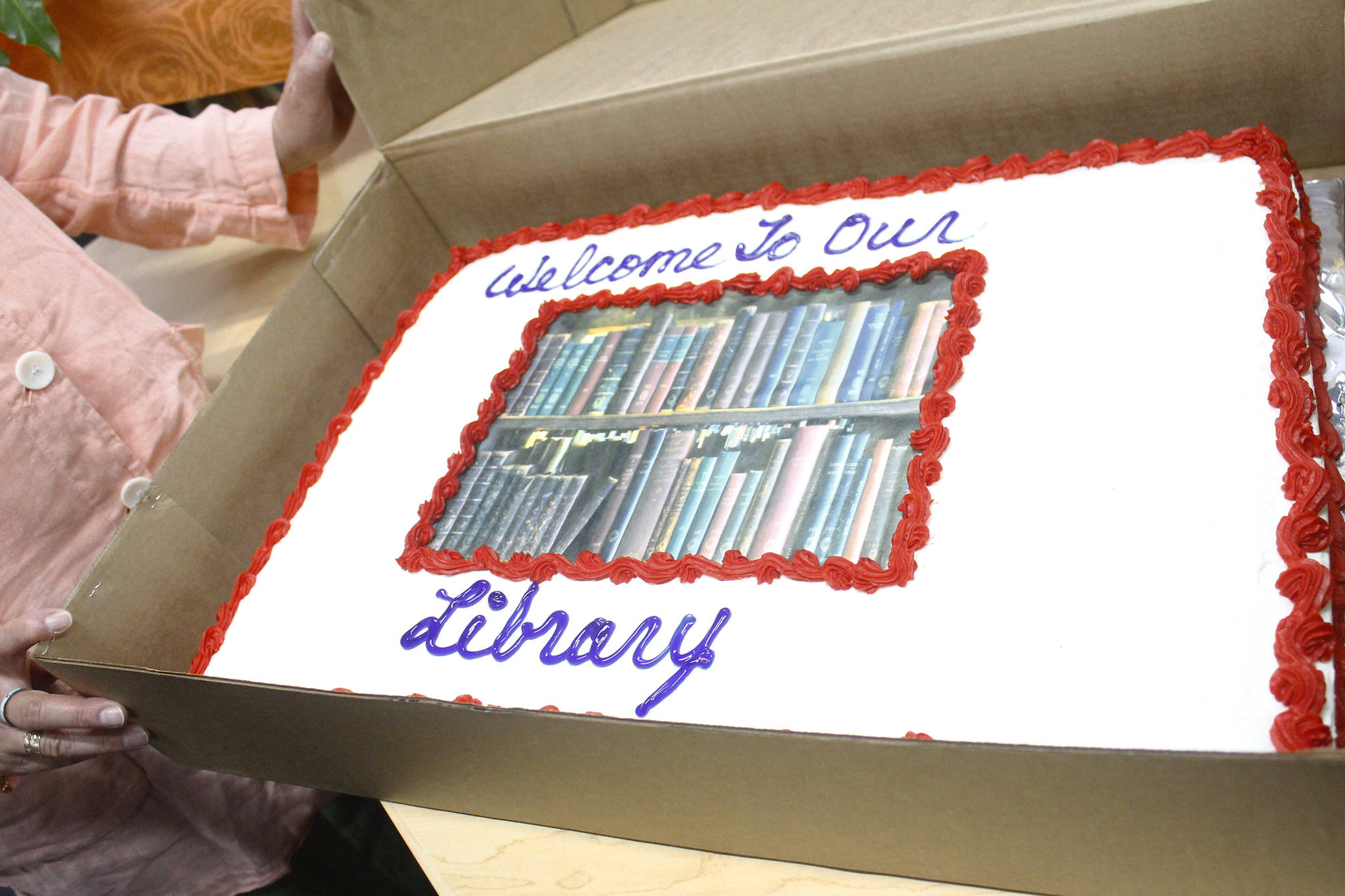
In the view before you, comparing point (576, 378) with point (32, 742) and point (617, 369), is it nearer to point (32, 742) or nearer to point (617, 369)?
point (617, 369)

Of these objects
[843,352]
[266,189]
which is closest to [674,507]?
[843,352]

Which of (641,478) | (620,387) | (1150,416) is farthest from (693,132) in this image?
(1150,416)

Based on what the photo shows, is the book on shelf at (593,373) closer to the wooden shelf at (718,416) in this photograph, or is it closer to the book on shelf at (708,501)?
the wooden shelf at (718,416)

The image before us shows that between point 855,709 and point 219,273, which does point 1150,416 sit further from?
point 219,273

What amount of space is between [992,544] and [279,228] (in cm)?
118

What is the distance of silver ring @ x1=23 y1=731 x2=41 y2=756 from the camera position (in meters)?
0.96

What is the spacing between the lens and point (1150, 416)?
33.8 inches

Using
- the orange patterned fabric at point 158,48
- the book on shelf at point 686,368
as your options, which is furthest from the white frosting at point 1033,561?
the orange patterned fabric at point 158,48

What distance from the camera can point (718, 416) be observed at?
40.9 inches

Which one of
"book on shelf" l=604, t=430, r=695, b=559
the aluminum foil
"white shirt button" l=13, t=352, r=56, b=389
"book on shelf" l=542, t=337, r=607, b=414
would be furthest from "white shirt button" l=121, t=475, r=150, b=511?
the aluminum foil

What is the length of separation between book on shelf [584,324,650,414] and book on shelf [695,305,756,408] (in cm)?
11

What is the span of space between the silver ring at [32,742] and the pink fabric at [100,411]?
167 millimetres

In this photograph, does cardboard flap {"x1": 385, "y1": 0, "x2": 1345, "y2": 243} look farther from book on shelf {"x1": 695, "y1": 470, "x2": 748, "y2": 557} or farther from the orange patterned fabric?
book on shelf {"x1": 695, "y1": 470, "x2": 748, "y2": 557}

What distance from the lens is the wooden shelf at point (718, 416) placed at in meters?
0.97
